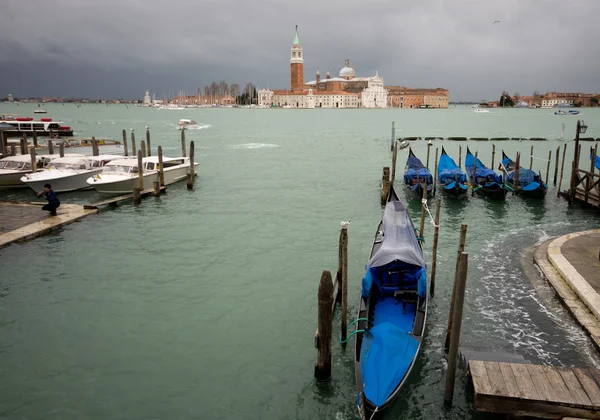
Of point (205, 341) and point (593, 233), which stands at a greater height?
point (593, 233)

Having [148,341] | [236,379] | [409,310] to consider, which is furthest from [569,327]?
[148,341]

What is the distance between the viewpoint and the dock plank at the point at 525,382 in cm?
491

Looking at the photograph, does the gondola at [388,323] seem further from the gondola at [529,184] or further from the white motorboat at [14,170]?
the white motorboat at [14,170]

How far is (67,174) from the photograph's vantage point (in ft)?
57.1

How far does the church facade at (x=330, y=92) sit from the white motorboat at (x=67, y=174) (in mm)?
143348

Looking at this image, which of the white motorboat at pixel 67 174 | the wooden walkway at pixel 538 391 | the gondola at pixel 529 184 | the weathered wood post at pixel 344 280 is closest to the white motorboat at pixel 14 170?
the white motorboat at pixel 67 174

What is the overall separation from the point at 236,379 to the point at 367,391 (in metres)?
1.93

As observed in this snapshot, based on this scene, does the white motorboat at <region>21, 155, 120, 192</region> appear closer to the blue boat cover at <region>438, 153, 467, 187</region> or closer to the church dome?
the blue boat cover at <region>438, 153, 467, 187</region>

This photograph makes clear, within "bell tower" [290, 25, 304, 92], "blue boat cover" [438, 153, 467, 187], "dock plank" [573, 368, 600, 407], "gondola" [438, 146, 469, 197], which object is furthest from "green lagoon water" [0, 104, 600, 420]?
"bell tower" [290, 25, 304, 92]

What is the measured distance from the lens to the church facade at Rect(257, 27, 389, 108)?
6260 inches

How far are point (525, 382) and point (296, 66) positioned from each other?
16950 cm

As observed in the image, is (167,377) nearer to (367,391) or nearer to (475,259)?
(367,391)

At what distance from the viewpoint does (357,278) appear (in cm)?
982

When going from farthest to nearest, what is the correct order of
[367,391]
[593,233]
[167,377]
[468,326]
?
[593,233] < [468,326] < [167,377] < [367,391]
